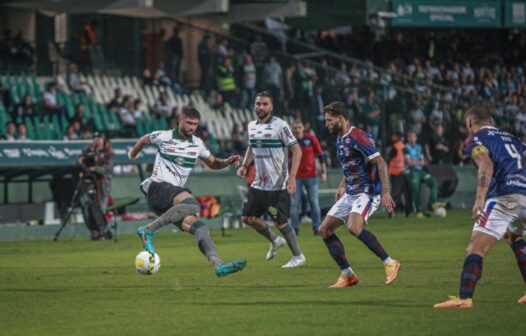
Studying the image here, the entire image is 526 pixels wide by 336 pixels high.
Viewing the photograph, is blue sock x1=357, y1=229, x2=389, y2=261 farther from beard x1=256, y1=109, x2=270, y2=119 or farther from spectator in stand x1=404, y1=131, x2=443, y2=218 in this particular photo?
spectator in stand x1=404, y1=131, x2=443, y2=218

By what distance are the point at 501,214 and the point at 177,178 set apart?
4.77 meters

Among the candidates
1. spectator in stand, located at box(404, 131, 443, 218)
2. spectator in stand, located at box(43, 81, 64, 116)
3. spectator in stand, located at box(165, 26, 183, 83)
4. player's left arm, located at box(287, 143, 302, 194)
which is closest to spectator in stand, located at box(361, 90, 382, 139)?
spectator in stand, located at box(404, 131, 443, 218)

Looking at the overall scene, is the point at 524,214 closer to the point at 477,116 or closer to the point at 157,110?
the point at 477,116

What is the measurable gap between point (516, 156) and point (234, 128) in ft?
76.4

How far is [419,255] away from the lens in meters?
20.2

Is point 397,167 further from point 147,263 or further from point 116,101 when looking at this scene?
point 147,263

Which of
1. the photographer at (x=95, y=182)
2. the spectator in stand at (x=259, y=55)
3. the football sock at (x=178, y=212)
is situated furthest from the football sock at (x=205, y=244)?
the spectator in stand at (x=259, y=55)

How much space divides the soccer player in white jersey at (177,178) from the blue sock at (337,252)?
1294mm

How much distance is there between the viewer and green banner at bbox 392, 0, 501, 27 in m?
41.7

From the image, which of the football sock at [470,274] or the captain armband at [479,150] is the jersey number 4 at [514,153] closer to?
the captain armband at [479,150]

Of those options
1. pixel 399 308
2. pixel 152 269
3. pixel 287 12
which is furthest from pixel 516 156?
→ pixel 287 12

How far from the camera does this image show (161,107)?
35.4 metres

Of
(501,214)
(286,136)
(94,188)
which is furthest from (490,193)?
(94,188)

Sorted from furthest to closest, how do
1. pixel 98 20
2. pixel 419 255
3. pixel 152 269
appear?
1. pixel 98 20
2. pixel 419 255
3. pixel 152 269
